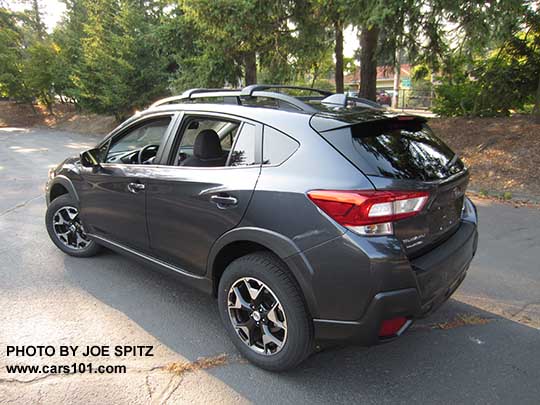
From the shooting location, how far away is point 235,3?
9.62m

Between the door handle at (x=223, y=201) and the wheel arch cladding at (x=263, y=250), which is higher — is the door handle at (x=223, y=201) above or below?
above

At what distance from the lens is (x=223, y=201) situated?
2.63m

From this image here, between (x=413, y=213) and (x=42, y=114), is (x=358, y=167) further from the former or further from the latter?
(x=42, y=114)

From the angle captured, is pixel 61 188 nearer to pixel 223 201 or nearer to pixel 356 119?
pixel 223 201

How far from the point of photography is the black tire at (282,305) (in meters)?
2.35

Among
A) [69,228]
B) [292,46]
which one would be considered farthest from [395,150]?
[292,46]

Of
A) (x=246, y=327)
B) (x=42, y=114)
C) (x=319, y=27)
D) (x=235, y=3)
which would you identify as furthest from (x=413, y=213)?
(x=42, y=114)

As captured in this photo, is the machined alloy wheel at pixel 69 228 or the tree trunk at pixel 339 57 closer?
the machined alloy wheel at pixel 69 228

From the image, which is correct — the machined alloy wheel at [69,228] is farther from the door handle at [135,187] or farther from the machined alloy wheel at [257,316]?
the machined alloy wheel at [257,316]

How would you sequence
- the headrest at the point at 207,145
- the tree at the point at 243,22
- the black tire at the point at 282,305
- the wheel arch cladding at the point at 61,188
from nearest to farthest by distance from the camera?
the black tire at the point at 282,305 < the headrest at the point at 207,145 < the wheel arch cladding at the point at 61,188 < the tree at the point at 243,22

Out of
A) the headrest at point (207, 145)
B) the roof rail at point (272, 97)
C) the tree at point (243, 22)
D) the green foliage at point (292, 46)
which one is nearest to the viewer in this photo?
the roof rail at point (272, 97)

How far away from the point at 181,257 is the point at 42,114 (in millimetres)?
27732

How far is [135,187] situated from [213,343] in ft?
4.66

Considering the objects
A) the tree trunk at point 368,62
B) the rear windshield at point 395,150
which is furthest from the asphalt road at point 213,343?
the tree trunk at point 368,62
